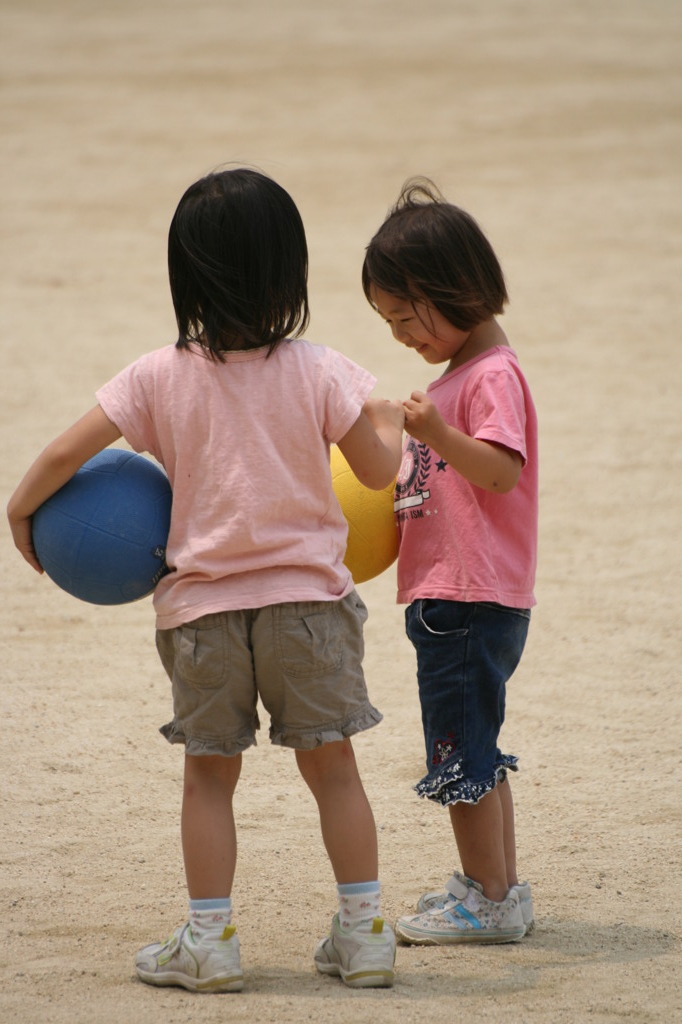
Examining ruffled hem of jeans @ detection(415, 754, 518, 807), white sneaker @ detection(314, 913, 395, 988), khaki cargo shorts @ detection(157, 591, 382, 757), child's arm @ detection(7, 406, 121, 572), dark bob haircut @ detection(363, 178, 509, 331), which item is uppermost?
dark bob haircut @ detection(363, 178, 509, 331)

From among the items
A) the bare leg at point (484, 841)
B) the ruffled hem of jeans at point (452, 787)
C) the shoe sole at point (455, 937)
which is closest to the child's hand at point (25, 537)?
the ruffled hem of jeans at point (452, 787)

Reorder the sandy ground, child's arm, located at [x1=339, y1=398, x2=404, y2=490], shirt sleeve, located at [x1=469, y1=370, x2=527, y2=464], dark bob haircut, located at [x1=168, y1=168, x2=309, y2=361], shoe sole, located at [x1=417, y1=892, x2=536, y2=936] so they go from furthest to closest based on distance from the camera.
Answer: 1. shoe sole, located at [x1=417, y1=892, x2=536, y2=936]
2. the sandy ground
3. shirt sleeve, located at [x1=469, y1=370, x2=527, y2=464]
4. child's arm, located at [x1=339, y1=398, x2=404, y2=490]
5. dark bob haircut, located at [x1=168, y1=168, x2=309, y2=361]

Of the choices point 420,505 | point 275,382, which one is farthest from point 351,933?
point 275,382

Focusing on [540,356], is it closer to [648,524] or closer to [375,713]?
[648,524]

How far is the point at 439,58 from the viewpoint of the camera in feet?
53.6

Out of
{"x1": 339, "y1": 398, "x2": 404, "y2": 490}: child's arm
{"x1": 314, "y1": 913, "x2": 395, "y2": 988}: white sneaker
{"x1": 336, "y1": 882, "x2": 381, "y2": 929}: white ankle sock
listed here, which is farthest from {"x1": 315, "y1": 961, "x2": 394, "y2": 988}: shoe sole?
{"x1": 339, "y1": 398, "x2": 404, "y2": 490}: child's arm

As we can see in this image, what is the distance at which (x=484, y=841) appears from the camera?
3078 millimetres

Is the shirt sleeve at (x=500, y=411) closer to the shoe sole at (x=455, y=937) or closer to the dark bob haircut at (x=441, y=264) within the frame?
the dark bob haircut at (x=441, y=264)

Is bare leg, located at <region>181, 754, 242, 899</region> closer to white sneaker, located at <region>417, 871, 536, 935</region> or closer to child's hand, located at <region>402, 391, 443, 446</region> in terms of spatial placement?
white sneaker, located at <region>417, 871, 536, 935</region>

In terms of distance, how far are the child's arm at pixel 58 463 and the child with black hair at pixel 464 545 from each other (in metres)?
0.78

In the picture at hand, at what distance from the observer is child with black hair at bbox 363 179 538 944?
296 centimetres

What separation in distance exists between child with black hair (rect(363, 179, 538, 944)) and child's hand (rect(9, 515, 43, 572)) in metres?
0.89

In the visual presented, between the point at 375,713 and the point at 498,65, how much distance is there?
48.0 feet

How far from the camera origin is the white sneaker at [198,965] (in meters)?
2.71
